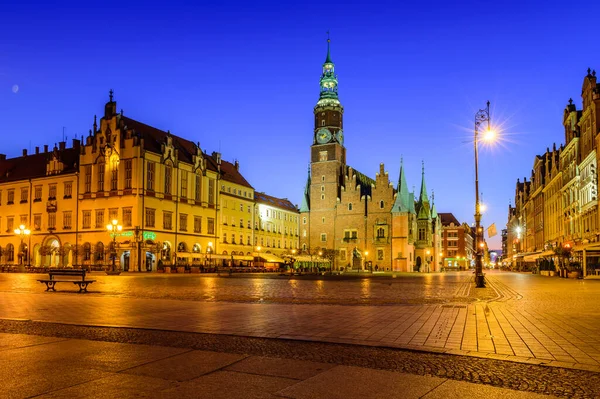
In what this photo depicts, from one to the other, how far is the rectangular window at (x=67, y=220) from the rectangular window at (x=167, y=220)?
39.8 feet

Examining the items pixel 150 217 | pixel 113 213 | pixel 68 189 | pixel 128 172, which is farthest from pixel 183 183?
pixel 68 189

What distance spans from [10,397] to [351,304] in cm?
1318

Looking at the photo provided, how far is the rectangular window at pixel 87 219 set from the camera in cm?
6669

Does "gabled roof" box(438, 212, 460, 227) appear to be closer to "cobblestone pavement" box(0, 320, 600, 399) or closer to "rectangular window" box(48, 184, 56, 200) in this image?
"rectangular window" box(48, 184, 56, 200)

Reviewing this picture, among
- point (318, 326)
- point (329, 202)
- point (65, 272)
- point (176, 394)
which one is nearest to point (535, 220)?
point (329, 202)

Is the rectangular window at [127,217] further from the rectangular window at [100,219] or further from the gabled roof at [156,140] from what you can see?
the gabled roof at [156,140]

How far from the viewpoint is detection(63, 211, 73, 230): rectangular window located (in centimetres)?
6853

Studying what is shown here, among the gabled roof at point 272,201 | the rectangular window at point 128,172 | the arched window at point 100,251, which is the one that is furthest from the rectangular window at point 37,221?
the gabled roof at point 272,201

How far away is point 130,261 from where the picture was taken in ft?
204

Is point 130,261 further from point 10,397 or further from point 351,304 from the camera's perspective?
point 10,397

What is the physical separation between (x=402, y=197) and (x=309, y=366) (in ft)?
291

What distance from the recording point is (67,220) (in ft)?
226

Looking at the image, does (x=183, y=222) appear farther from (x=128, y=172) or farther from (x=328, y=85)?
(x=328, y=85)

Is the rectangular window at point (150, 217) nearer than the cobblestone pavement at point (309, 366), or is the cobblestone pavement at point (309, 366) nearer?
the cobblestone pavement at point (309, 366)
